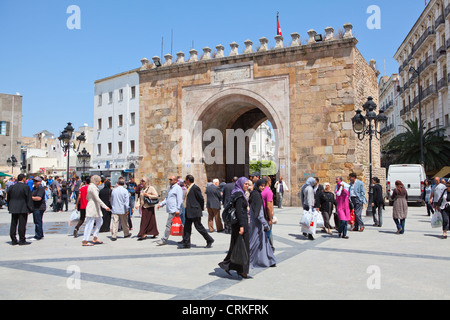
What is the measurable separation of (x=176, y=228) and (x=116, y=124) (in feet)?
116

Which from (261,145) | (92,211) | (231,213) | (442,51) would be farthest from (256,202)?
(261,145)

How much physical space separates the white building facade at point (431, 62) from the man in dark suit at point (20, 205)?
87.0 ft

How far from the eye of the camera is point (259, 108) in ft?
64.0

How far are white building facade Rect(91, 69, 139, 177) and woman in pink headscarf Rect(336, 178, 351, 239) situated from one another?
30780mm

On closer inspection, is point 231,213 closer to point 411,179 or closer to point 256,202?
point 256,202

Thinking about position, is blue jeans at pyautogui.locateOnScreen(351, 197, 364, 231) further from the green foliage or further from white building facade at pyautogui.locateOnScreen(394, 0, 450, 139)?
the green foliage

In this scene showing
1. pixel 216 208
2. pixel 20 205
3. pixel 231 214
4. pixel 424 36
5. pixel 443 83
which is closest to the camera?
pixel 231 214

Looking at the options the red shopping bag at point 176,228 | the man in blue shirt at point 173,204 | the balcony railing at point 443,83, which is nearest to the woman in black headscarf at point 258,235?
the red shopping bag at point 176,228

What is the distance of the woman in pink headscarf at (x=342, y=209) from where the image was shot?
29.2 ft

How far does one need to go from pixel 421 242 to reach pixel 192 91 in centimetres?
1436

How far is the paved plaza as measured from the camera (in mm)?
4469

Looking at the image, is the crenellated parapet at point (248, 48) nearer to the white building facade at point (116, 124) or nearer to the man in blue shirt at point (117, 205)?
the man in blue shirt at point (117, 205)

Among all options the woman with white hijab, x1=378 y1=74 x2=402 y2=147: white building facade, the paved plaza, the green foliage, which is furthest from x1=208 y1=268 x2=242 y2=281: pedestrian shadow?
the green foliage
